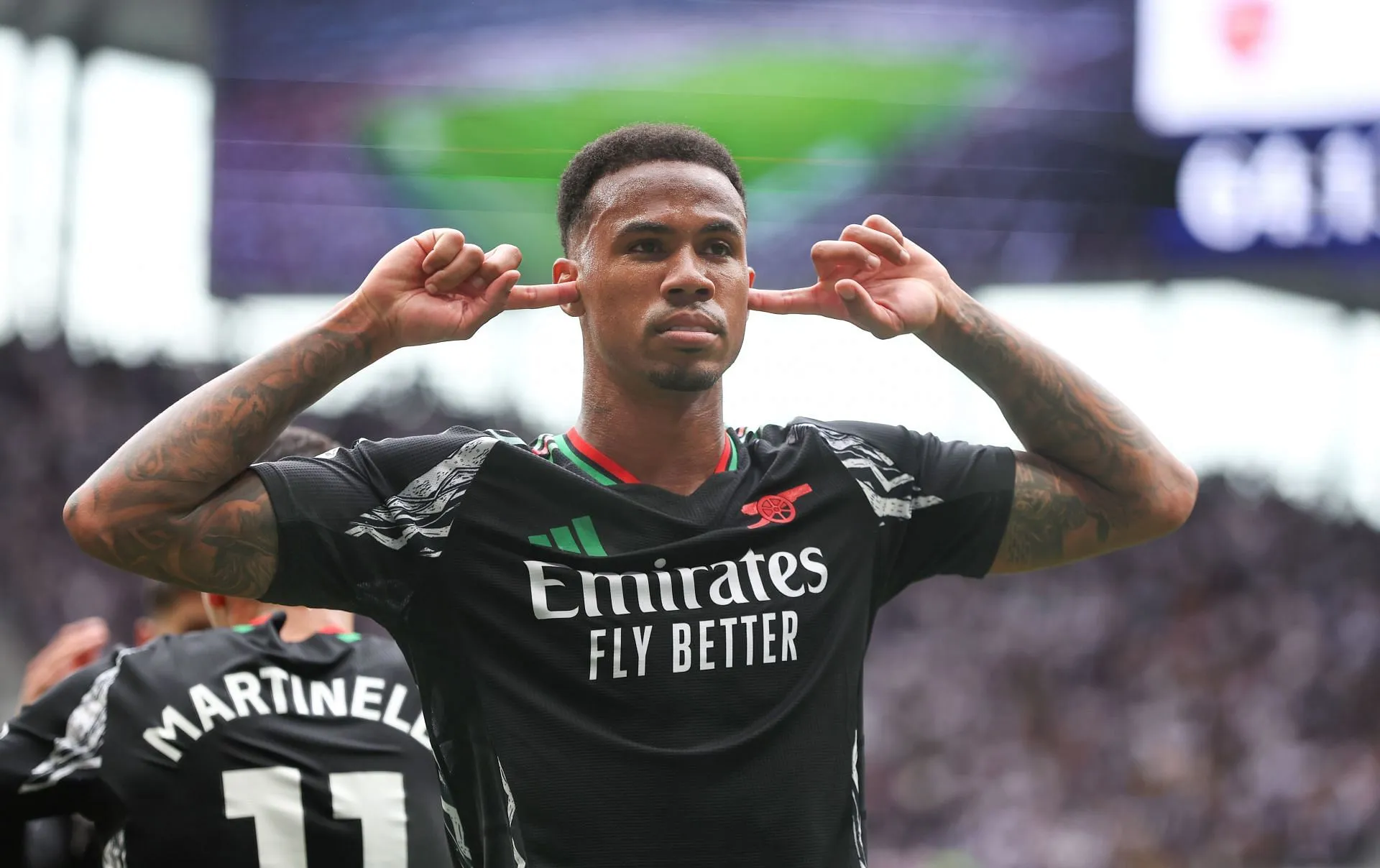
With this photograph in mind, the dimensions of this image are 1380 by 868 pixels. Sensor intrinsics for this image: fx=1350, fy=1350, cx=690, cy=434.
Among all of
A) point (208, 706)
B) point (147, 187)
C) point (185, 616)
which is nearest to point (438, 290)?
point (208, 706)

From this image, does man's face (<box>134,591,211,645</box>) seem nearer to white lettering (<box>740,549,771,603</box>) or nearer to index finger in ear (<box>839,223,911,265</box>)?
white lettering (<box>740,549,771,603</box>)

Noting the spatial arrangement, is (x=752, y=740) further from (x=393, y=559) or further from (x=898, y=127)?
(x=898, y=127)

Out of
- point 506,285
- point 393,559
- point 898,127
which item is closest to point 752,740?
point 393,559

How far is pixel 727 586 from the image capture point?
216cm

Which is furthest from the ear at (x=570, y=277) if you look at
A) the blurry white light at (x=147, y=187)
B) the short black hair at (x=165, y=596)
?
the blurry white light at (x=147, y=187)

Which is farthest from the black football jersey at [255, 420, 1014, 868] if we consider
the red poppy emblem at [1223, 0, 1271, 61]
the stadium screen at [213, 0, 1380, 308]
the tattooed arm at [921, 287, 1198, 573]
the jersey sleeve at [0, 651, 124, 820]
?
the red poppy emblem at [1223, 0, 1271, 61]

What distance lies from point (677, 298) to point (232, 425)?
722mm

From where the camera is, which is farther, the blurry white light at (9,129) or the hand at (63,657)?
the blurry white light at (9,129)

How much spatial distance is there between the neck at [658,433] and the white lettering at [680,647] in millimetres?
287

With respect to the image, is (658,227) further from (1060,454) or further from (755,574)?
(1060,454)

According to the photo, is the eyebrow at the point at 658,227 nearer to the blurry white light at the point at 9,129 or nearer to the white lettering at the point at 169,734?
the white lettering at the point at 169,734

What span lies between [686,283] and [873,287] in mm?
352

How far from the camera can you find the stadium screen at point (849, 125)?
1087cm

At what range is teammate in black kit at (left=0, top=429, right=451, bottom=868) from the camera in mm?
2738
